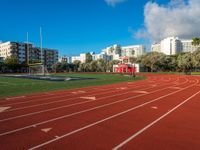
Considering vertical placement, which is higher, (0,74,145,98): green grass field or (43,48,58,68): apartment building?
(43,48,58,68): apartment building

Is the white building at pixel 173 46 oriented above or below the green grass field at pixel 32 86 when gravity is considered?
above

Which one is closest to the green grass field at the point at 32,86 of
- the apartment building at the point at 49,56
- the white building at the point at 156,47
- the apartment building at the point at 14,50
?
the apartment building at the point at 14,50

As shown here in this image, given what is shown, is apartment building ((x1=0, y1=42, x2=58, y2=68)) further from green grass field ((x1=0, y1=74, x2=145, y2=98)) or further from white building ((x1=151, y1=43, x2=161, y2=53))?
white building ((x1=151, y1=43, x2=161, y2=53))

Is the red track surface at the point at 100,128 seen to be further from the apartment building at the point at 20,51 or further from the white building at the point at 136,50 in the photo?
the white building at the point at 136,50

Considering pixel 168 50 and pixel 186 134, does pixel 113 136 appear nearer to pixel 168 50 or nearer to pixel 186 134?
pixel 186 134

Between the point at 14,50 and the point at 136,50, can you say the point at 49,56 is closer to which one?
the point at 14,50

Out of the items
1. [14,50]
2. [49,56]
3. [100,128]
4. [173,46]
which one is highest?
[173,46]

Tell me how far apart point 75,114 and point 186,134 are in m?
4.89

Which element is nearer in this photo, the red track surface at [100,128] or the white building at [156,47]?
the red track surface at [100,128]

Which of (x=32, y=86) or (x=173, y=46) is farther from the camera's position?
(x=173, y=46)

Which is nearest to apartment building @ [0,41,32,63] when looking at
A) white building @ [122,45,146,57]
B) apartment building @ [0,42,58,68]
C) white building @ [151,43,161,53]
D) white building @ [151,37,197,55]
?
apartment building @ [0,42,58,68]

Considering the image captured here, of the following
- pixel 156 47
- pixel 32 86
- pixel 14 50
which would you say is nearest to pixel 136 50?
pixel 156 47

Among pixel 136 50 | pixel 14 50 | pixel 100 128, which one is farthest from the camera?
pixel 136 50

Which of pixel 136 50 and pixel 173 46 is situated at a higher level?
pixel 173 46
